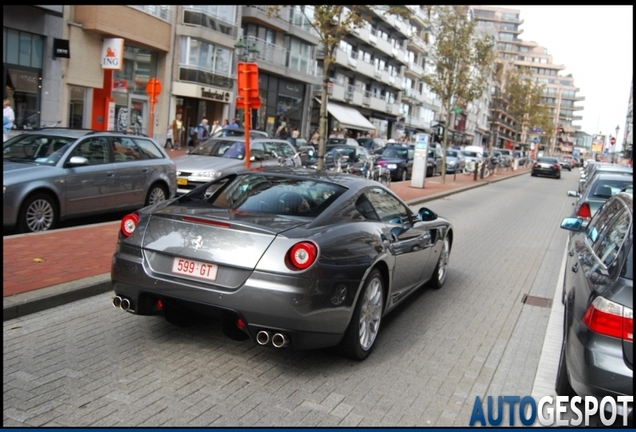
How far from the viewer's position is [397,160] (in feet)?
95.4

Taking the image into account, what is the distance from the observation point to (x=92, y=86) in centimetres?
2628

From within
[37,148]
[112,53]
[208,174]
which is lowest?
[208,174]

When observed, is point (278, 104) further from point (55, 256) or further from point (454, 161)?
point (55, 256)

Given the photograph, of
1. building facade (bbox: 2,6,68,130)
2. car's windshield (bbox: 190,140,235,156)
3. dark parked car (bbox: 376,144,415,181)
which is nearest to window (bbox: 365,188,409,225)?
car's windshield (bbox: 190,140,235,156)

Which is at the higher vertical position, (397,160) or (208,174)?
(397,160)

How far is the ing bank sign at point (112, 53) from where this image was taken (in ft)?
85.2

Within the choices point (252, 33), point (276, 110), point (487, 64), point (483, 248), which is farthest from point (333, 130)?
point (483, 248)

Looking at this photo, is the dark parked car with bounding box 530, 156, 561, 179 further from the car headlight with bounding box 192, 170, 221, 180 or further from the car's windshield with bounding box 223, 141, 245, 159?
the car headlight with bounding box 192, 170, 221, 180

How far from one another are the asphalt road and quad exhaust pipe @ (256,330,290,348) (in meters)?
0.28

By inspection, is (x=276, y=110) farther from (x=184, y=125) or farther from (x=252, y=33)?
(x=184, y=125)

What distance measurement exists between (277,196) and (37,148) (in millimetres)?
6046

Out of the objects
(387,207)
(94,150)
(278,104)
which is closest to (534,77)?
(278,104)

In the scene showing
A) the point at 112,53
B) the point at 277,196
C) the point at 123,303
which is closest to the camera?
the point at 123,303

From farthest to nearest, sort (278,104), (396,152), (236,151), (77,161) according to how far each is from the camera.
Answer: (278,104) < (396,152) < (236,151) < (77,161)
